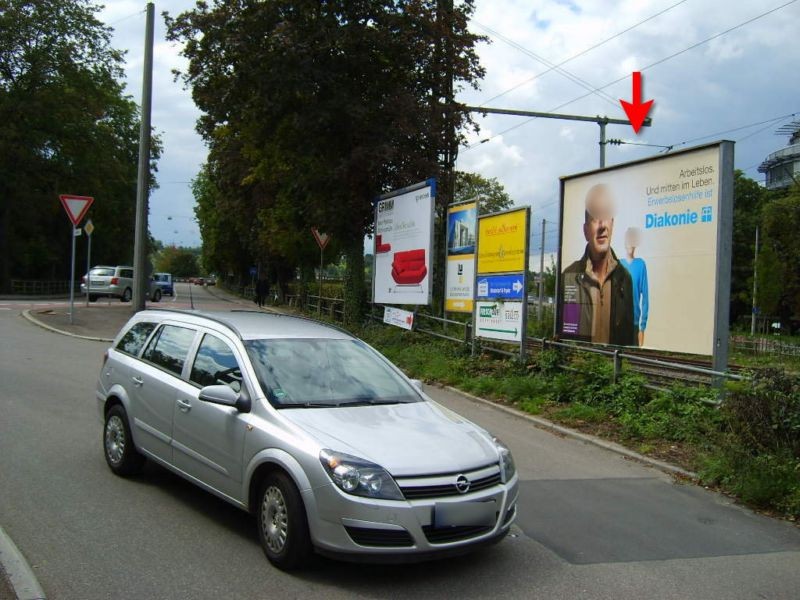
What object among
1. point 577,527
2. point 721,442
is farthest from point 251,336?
point 721,442

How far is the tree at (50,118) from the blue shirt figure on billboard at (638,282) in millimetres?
41728

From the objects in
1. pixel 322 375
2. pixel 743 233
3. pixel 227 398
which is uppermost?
pixel 743 233

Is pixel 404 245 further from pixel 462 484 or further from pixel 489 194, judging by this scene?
pixel 489 194

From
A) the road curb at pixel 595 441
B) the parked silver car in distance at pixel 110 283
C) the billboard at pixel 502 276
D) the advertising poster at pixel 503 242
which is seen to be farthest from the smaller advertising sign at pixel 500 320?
the parked silver car in distance at pixel 110 283

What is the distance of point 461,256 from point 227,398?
10491mm

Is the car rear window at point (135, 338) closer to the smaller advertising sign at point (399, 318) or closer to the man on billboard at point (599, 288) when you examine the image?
the man on billboard at point (599, 288)

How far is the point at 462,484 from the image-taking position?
4.33 meters

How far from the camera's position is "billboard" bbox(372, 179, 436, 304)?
52.1 ft

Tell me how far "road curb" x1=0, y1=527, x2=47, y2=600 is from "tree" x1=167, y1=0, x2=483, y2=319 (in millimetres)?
14422

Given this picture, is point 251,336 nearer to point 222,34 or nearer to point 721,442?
point 721,442

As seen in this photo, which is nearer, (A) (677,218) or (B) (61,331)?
(A) (677,218)

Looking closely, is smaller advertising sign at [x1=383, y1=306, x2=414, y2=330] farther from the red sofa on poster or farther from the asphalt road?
the asphalt road

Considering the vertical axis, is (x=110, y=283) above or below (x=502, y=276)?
below

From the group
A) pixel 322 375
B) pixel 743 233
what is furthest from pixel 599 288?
pixel 743 233
